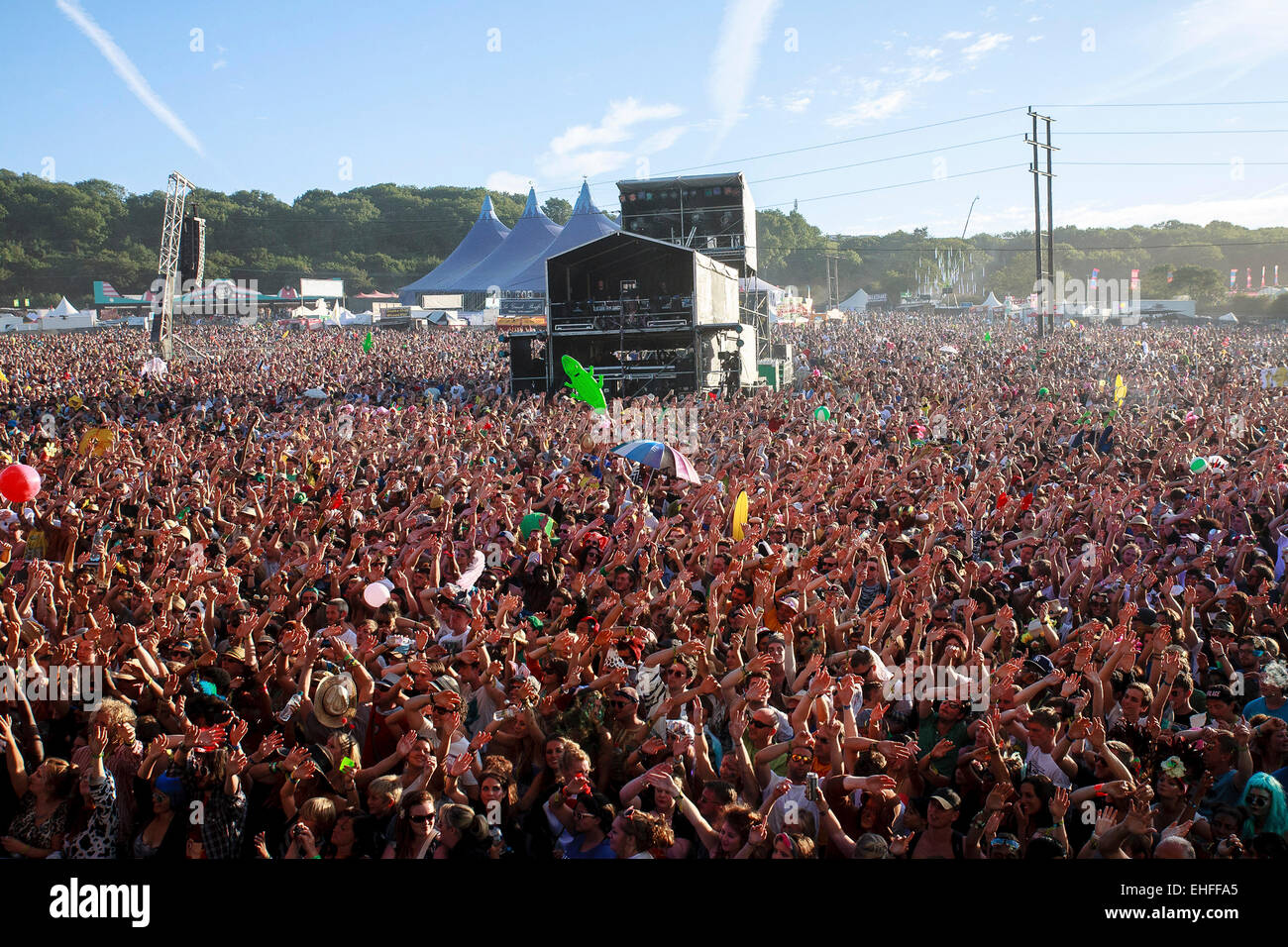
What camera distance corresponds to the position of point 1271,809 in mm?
3207

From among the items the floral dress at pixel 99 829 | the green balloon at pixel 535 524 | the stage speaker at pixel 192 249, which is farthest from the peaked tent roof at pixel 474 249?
the floral dress at pixel 99 829

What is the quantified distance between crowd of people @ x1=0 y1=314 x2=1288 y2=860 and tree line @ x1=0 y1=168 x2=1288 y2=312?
68.4 m

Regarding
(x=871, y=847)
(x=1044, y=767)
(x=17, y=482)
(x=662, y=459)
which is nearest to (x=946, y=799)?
(x=871, y=847)

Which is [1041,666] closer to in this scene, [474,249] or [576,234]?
[576,234]

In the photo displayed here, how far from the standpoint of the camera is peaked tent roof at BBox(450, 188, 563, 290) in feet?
131

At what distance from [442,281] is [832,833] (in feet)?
139

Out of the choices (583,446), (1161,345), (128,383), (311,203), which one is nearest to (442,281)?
(128,383)

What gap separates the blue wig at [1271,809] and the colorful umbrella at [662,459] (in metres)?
5.88

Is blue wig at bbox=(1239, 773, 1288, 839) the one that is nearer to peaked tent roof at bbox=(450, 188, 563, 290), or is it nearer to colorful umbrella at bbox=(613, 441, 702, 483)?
colorful umbrella at bbox=(613, 441, 702, 483)

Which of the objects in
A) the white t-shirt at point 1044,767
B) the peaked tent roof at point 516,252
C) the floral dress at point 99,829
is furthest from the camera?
the peaked tent roof at point 516,252

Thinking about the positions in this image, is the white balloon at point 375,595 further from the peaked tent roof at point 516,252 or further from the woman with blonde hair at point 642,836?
the peaked tent roof at point 516,252

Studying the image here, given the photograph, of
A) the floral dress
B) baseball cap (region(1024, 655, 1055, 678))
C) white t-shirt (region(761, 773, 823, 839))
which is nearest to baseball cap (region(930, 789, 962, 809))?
white t-shirt (region(761, 773, 823, 839))

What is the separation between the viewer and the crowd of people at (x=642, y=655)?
3.40m
